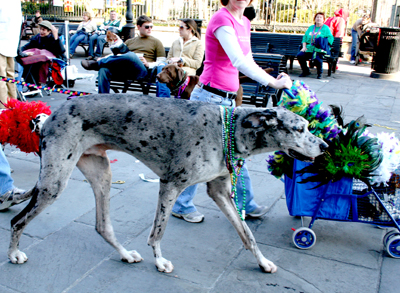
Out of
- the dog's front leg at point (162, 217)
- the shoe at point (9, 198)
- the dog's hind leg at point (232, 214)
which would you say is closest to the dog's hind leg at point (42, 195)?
the dog's front leg at point (162, 217)

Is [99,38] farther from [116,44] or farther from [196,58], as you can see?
[196,58]

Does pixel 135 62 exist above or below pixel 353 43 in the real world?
below

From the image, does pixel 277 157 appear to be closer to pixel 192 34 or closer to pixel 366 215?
pixel 366 215

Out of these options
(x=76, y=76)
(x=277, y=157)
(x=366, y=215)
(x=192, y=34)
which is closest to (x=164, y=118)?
(x=277, y=157)

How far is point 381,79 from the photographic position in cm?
1236

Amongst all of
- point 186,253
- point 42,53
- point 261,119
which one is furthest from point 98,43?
point 261,119

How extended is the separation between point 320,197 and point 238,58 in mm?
1377

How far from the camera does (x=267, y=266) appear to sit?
3139 mm

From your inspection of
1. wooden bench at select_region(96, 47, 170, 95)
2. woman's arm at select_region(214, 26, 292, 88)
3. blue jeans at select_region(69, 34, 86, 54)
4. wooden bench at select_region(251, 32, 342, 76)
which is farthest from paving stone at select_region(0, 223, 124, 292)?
blue jeans at select_region(69, 34, 86, 54)

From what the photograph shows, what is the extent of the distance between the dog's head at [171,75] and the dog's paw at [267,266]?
2.62 metres

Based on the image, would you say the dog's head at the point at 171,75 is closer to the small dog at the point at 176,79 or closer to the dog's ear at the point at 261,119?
the small dog at the point at 176,79

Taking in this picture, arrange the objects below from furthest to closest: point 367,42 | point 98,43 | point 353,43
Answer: point 353,43 < point 98,43 < point 367,42

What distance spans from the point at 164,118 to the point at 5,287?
1.70 meters

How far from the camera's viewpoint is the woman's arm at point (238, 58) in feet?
10.2
